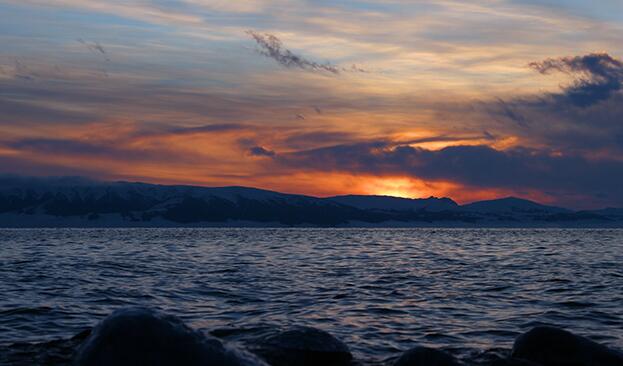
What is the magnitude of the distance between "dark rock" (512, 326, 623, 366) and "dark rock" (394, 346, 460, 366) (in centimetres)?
187

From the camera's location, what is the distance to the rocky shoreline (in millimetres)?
11477

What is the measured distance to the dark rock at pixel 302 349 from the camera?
1364 centimetres

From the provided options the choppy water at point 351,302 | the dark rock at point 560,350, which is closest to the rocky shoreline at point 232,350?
the dark rock at point 560,350

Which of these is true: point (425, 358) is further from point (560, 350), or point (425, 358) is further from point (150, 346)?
point (150, 346)

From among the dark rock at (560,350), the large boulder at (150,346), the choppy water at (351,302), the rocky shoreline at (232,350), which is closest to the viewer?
the large boulder at (150,346)

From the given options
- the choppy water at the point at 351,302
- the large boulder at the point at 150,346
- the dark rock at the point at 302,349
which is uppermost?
the large boulder at the point at 150,346

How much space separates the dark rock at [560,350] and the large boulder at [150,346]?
5630 millimetres

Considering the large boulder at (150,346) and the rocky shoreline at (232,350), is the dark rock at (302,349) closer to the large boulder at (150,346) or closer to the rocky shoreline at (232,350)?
the rocky shoreline at (232,350)

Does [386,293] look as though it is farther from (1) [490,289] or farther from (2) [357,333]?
(2) [357,333]

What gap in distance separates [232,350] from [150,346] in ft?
4.55

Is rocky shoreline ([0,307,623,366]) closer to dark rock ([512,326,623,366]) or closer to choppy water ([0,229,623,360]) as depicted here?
dark rock ([512,326,623,366])

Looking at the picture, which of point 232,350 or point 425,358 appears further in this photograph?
point 425,358

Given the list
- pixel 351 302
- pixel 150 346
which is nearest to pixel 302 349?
pixel 150 346

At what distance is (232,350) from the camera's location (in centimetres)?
1192
